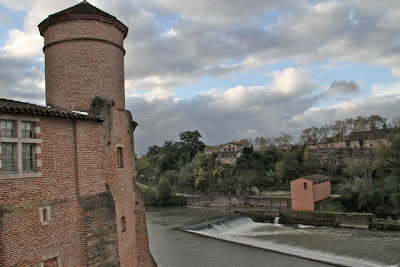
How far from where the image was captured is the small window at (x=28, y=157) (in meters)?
7.86

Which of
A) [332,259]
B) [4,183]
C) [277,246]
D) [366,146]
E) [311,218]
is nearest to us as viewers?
[4,183]

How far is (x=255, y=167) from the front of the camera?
2247 inches

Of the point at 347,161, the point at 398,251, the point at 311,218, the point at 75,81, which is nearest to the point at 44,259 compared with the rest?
the point at 75,81

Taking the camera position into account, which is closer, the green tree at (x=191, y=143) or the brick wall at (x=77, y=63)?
the brick wall at (x=77, y=63)

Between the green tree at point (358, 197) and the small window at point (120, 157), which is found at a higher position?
the small window at point (120, 157)

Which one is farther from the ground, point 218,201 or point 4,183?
point 4,183

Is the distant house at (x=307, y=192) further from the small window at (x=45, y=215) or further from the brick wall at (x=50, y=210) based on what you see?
the small window at (x=45, y=215)

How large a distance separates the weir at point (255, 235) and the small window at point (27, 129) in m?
19.7

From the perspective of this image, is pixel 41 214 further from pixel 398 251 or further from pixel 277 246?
pixel 398 251

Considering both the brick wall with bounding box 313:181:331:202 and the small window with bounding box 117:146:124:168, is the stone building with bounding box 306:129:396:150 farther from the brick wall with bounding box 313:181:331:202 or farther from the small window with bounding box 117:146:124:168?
the small window with bounding box 117:146:124:168

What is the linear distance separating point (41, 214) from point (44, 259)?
101cm

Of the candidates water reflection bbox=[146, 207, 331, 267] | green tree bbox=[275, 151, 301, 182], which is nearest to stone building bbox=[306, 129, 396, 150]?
green tree bbox=[275, 151, 301, 182]

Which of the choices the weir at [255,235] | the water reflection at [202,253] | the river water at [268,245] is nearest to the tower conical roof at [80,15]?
the water reflection at [202,253]

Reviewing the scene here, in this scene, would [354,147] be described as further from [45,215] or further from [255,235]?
[45,215]
